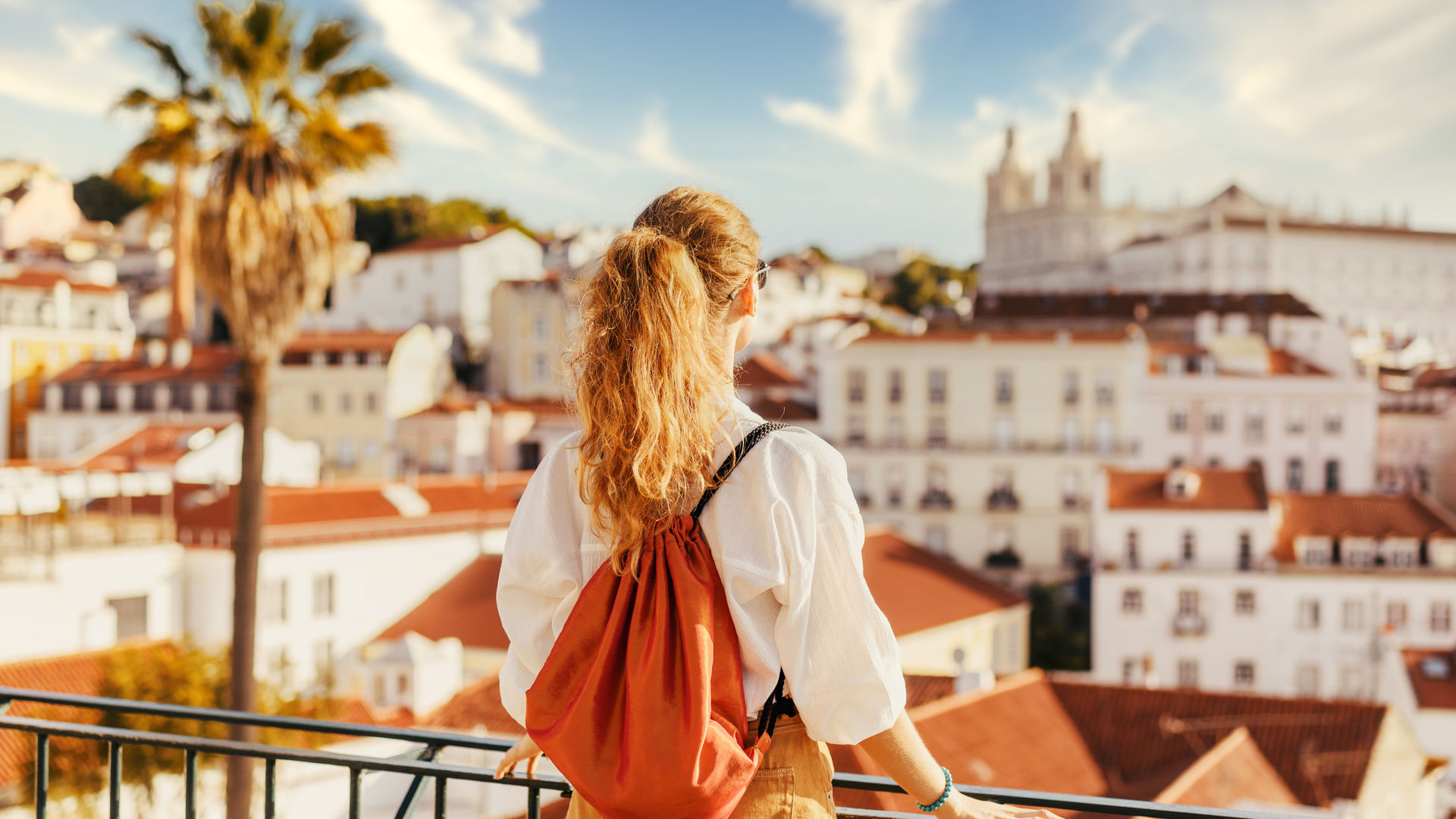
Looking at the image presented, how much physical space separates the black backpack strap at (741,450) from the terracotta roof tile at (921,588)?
25541 mm

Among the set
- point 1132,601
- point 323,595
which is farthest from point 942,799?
point 1132,601

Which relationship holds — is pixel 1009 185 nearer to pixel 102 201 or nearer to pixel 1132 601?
pixel 102 201

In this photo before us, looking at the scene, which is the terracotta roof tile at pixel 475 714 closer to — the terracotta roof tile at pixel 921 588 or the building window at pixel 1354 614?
the terracotta roof tile at pixel 921 588

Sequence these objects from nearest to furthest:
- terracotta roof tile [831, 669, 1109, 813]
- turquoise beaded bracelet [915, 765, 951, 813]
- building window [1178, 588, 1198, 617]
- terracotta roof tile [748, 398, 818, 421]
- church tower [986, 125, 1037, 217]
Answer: turquoise beaded bracelet [915, 765, 951, 813] < terracotta roof tile [831, 669, 1109, 813] < building window [1178, 588, 1198, 617] < terracotta roof tile [748, 398, 818, 421] < church tower [986, 125, 1037, 217]

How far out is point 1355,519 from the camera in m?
34.3

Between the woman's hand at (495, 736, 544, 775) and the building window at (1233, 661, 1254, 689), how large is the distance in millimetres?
34865

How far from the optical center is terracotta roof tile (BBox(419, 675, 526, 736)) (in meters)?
17.4

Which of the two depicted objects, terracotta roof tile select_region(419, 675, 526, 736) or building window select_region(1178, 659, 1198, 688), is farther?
building window select_region(1178, 659, 1198, 688)

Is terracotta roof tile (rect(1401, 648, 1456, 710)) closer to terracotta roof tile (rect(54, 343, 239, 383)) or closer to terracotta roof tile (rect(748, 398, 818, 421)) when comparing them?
terracotta roof tile (rect(748, 398, 818, 421))

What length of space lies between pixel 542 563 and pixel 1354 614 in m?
36.4

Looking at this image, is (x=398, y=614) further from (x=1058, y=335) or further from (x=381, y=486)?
(x=1058, y=335)

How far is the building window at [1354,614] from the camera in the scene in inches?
1300

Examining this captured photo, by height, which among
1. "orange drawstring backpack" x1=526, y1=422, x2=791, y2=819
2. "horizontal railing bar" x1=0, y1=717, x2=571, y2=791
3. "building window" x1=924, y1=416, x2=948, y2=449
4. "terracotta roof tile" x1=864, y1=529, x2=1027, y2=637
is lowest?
"terracotta roof tile" x1=864, y1=529, x2=1027, y2=637

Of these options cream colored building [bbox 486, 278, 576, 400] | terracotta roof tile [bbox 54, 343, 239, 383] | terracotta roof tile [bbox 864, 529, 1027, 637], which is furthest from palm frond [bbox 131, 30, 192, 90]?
cream colored building [bbox 486, 278, 576, 400]
